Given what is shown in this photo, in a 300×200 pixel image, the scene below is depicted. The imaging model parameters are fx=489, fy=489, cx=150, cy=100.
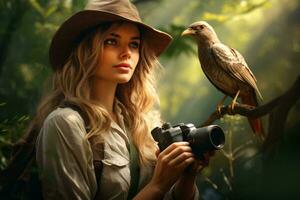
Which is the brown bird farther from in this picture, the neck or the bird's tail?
the neck

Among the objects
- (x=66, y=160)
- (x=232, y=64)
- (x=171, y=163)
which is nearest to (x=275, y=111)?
(x=232, y=64)

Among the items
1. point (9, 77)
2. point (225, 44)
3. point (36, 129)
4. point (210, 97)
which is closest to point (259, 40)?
point (225, 44)

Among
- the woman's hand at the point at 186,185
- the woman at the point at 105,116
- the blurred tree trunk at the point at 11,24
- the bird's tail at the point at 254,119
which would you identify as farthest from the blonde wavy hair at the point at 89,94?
the blurred tree trunk at the point at 11,24

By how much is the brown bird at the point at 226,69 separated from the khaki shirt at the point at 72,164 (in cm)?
39

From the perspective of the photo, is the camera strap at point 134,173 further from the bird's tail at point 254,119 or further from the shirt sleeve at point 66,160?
the bird's tail at point 254,119

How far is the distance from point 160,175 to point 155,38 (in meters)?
0.43

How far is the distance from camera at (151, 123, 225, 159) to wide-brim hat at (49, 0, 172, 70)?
316 millimetres

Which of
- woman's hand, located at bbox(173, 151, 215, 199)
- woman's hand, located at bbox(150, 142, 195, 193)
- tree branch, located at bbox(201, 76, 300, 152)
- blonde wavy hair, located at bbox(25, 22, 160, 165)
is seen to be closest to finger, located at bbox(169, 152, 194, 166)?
woman's hand, located at bbox(150, 142, 195, 193)

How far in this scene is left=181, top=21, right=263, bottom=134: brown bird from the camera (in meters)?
1.41

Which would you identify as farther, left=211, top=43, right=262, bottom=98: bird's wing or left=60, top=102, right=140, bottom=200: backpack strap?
left=211, top=43, right=262, bottom=98: bird's wing

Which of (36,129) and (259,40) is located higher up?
(259,40)

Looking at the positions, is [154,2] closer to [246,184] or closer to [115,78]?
[115,78]

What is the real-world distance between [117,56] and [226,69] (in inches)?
12.7

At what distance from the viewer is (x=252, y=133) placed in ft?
4.78
